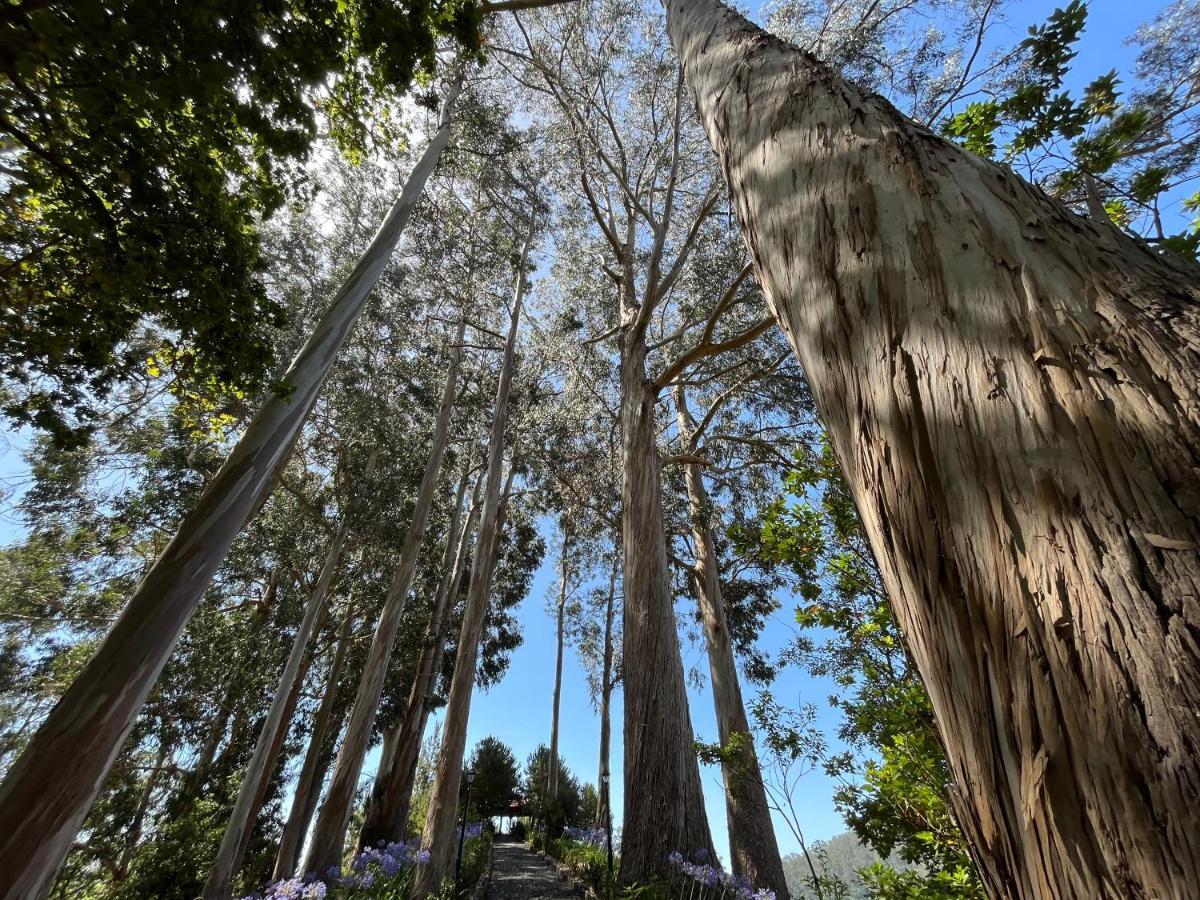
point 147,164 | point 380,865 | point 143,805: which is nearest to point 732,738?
point 147,164

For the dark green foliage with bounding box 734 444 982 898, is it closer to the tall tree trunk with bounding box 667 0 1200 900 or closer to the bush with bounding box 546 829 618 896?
the tall tree trunk with bounding box 667 0 1200 900

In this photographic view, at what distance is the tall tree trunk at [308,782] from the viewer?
310 inches

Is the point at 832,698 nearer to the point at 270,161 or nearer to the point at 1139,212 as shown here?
the point at 1139,212

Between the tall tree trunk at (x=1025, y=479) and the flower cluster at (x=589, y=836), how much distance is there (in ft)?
34.3

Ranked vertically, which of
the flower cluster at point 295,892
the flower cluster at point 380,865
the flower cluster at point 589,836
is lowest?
the flower cluster at point 295,892

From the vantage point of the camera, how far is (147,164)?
2486mm

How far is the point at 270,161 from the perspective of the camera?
3203 millimetres

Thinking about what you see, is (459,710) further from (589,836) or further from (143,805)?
(143,805)

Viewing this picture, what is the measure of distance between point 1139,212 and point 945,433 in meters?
3.58

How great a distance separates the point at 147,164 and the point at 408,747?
8.58m

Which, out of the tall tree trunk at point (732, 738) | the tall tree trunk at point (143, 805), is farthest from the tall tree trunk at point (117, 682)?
the tall tree trunk at point (143, 805)

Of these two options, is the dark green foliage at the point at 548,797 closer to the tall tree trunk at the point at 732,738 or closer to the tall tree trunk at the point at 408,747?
the tall tree trunk at the point at 408,747

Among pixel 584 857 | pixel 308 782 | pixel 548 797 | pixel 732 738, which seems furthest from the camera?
pixel 548 797

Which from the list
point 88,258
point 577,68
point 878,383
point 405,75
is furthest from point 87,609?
point 878,383
